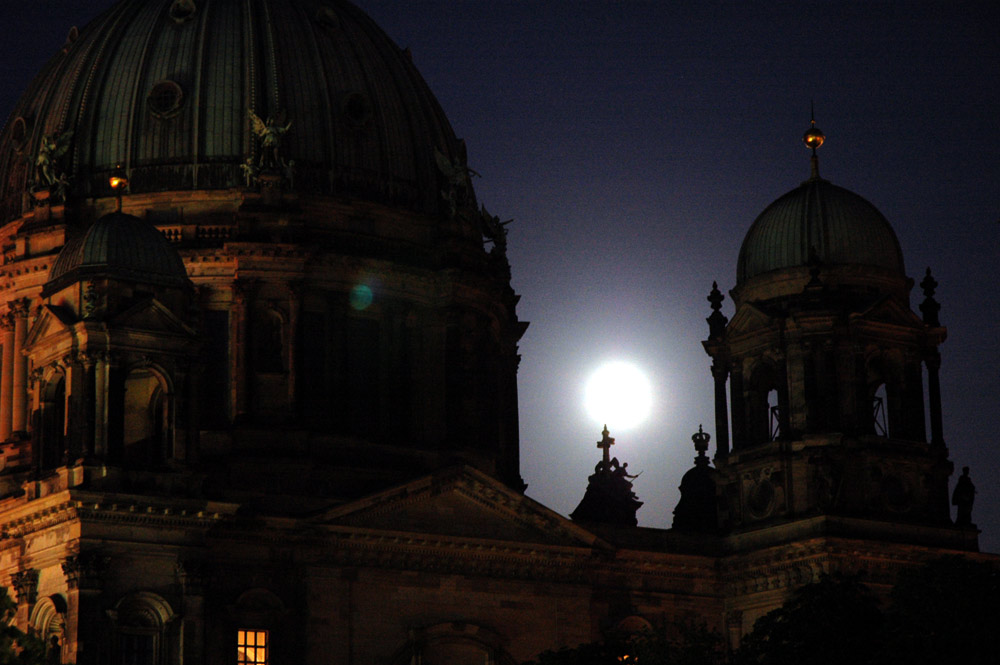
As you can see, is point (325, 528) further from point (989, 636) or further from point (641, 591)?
point (989, 636)

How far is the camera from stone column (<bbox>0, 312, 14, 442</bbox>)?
80500 millimetres

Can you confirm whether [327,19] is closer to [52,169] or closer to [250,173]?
[250,173]

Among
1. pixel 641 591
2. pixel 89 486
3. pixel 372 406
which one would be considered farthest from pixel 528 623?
pixel 89 486

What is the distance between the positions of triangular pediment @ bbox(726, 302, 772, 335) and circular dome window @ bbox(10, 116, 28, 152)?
25.8 meters

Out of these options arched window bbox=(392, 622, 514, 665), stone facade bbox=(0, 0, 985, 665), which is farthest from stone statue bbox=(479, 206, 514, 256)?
arched window bbox=(392, 622, 514, 665)

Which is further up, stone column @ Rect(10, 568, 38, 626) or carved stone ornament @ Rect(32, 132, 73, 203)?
carved stone ornament @ Rect(32, 132, 73, 203)

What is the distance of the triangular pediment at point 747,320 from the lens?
8081cm

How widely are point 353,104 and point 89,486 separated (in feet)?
74.3

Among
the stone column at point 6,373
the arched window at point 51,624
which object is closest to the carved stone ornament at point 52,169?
the stone column at point 6,373

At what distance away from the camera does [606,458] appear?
93688 mm

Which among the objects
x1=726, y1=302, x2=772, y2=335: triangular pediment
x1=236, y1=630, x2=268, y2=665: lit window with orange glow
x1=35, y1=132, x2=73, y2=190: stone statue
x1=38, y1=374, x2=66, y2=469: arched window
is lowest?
x1=236, y1=630, x2=268, y2=665: lit window with orange glow

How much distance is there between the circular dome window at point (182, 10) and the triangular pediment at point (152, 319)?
19003 mm

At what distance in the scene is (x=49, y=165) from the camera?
8212 cm

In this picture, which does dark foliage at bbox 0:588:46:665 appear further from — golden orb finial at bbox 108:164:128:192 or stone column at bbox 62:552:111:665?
golden orb finial at bbox 108:164:128:192
